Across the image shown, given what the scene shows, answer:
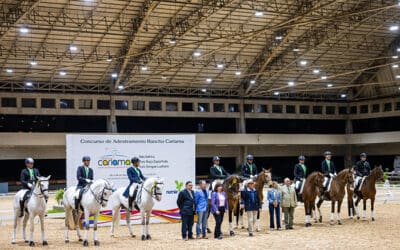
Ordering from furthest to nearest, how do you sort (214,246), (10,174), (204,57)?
(10,174), (204,57), (214,246)

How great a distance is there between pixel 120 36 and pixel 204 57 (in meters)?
7.31

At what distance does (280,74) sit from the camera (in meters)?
47.2

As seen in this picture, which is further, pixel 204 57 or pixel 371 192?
pixel 204 57

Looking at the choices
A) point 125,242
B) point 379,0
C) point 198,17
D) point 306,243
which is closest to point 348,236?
point 306,243

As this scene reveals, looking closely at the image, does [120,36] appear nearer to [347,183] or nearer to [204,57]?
[204,57]

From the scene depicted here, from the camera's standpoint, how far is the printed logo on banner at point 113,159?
63.0ft

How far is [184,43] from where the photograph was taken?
1501 inches

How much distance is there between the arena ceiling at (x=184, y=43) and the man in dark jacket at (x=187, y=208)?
51.7 ft

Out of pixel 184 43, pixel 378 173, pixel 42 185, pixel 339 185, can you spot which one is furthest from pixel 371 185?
pixel 184 43

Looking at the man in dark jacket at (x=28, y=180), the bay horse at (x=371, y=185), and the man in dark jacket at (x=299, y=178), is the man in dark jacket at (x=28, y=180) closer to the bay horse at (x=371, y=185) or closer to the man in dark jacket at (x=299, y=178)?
the man in dark jacket at (x=299, y=178)

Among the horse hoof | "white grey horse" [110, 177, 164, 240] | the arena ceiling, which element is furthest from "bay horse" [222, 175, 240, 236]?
the arena ceiling

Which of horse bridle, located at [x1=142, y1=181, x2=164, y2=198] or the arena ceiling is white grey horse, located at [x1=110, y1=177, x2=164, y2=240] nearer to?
horse bridle, located at [x1=142, y1=181, x2=164, y2=198]

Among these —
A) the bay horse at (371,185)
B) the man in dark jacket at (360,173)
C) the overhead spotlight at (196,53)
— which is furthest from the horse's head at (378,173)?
the overhead spotlight at (196,53)

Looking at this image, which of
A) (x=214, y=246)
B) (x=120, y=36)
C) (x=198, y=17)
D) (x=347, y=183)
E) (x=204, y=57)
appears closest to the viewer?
(x=214, y=246)
